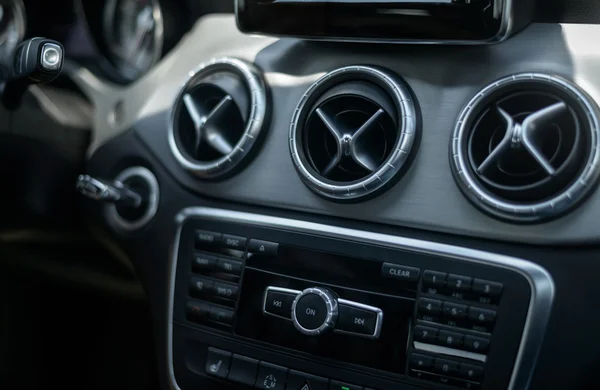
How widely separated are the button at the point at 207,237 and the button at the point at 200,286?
6 cm

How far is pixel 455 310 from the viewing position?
973 millimetres

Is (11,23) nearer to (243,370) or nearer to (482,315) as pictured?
(243,370)

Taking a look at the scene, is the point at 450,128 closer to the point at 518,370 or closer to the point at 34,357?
the point at 518,370

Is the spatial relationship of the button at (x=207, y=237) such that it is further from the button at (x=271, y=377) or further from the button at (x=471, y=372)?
the button at (x=471, y=372)

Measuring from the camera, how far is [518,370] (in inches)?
38.0

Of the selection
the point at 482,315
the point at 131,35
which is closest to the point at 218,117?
the point at 131,35

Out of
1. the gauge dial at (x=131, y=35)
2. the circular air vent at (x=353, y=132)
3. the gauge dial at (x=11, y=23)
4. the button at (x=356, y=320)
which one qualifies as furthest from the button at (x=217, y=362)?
the gauge dial at (x=11, y=23)

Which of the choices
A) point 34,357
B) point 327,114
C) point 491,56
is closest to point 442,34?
point 491,56

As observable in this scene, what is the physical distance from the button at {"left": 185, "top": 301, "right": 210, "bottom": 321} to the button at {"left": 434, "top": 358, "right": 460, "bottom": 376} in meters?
0.39

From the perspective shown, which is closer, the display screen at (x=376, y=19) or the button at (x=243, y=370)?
the display screen at (x=376, y=19)

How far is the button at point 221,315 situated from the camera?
1162 millimetres

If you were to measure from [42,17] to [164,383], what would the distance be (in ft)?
2.53

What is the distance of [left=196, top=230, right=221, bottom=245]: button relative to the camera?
1177 millimetres

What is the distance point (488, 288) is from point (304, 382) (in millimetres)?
317
